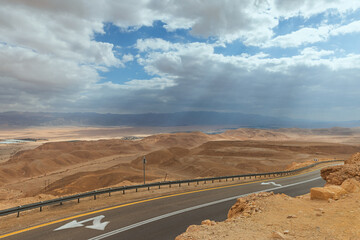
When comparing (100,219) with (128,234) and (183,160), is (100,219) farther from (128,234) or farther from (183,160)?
(183,160)

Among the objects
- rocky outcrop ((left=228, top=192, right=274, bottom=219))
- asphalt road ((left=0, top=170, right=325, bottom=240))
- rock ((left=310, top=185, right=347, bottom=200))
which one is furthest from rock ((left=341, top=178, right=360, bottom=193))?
asphalt road ((left=0, top=170, right=325, bottom=240))

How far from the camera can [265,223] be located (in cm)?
732

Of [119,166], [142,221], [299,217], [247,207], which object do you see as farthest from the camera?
[119,166]

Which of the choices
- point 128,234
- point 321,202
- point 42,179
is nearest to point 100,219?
point 128,234

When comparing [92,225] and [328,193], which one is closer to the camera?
[328,193]

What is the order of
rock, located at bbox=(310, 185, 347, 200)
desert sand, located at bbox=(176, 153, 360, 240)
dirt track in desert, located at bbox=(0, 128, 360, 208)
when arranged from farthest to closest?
1. dirt track in desert, located at bbox=(0, 128, 360, 208)
2. rock, located at bbox=(310, 185, 347, 200)
3. desert sand, located at bbox=(176, 153, 360, 240)

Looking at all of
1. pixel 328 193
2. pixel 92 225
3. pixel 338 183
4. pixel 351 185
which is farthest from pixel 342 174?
pixel 92 225

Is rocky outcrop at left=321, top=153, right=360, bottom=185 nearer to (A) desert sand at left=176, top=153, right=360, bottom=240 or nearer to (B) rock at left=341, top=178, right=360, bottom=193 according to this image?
(A) desert sand at left=176, top=153, right=360, bottom=240

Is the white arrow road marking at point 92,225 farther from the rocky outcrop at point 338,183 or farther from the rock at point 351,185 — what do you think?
the rock at point 351,185

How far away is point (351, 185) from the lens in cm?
939

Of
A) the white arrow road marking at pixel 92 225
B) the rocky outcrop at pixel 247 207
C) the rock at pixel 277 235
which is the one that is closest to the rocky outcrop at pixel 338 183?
the rocky outcrop at pixel 247 207

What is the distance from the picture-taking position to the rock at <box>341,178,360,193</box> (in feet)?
30.2

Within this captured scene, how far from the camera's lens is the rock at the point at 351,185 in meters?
9.19

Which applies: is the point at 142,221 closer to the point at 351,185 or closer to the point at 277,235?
the point at 277,235
